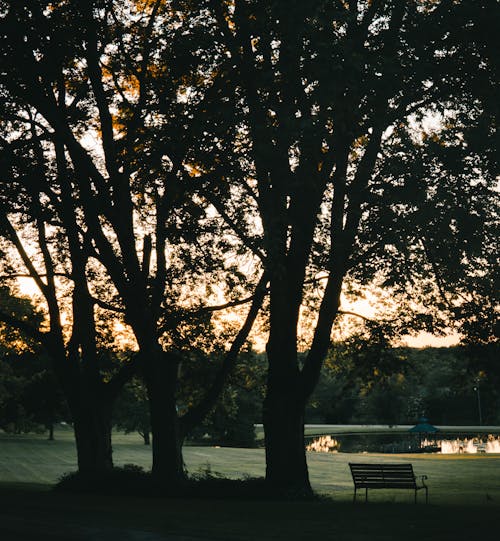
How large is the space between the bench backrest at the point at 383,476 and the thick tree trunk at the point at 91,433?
7311 millimetres

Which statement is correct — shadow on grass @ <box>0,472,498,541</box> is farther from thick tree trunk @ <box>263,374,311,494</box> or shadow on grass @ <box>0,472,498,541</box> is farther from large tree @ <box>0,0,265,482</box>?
large tree @ <box>0,0,265,482</box>

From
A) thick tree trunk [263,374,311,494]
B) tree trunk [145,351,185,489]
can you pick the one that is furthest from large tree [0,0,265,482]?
thick tree trunk [263,374,311,494]

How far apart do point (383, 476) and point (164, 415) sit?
578 centimetres

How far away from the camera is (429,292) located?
20.1 metres

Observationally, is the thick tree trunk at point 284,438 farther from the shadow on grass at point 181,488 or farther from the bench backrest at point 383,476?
the bench backrest at point 383,476

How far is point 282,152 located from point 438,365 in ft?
371

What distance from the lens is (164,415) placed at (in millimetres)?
18688

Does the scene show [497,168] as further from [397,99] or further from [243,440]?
[243,440]

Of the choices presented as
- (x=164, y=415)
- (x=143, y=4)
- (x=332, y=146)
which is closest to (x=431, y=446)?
(x=164, y=415)

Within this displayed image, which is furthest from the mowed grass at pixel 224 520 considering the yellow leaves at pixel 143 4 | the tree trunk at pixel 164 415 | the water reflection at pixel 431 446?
the water reflection at pixel 431 446

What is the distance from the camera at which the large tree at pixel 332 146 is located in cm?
1287

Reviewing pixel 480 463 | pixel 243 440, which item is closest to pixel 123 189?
pixel 480 463

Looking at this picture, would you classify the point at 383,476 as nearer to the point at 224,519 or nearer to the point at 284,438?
the point at 284,438

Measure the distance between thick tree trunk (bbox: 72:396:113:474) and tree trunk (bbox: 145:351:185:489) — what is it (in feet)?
8.88
